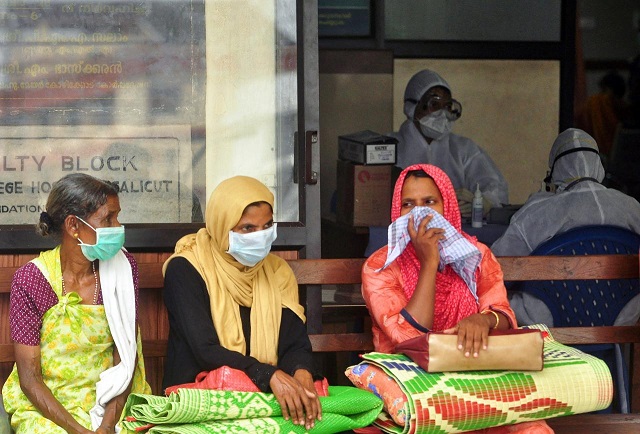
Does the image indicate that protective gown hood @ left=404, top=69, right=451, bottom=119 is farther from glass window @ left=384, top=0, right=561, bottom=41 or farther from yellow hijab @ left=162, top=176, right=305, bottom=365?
yellow hijab @ left=162, top=176, right=305, bottom=365

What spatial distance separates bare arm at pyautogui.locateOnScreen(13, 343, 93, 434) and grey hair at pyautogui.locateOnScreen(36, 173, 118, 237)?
413mm

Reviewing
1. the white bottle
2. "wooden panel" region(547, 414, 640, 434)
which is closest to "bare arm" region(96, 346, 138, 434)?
"wooden panel" region(547, 414, 640, 434)

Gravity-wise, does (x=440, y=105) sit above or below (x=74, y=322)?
above

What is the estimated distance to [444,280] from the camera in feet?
13.3

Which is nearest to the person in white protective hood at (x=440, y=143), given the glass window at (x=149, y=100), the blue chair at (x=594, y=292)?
the blue chair at (x=594, y=292)

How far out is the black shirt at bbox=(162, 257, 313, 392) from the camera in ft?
11.8

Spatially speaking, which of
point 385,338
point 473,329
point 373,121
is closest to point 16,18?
point 385,338

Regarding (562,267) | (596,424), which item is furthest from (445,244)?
(596,424)

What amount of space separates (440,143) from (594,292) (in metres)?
2.27

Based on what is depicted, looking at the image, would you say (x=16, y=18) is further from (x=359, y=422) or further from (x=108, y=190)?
(x=359, y=422)

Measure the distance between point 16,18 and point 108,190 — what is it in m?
1.09

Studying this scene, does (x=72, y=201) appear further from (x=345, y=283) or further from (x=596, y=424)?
(x=596, y=424)

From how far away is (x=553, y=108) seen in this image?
8492mm

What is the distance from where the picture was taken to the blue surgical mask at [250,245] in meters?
3.69
